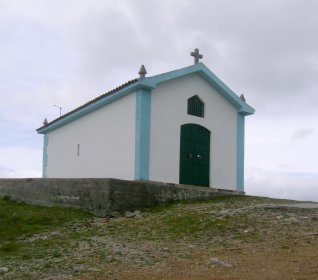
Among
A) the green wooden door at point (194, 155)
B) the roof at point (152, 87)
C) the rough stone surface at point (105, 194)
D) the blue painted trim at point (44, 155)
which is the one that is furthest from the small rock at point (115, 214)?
the blue painted trim at point (44, 155)

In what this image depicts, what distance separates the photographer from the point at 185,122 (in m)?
17.3

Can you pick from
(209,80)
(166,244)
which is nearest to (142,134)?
(209,80)

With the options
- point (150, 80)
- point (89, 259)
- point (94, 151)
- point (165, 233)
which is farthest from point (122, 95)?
point (89, 259)

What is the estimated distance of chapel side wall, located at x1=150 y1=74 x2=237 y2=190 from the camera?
53.8ft

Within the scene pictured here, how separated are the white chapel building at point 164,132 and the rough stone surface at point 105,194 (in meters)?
1.48

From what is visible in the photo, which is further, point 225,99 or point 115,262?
point 225,99

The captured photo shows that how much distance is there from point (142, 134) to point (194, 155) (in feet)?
8.35

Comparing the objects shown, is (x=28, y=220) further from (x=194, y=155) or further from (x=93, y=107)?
(x=194, y=155)

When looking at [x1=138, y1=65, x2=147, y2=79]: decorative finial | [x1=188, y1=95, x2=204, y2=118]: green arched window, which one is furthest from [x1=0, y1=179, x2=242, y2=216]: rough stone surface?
[x1=138, y1=65, x2=147, y2=79]: decorative finial

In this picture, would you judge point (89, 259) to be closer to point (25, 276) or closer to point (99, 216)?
point (25, 276)

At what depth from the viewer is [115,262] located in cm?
810

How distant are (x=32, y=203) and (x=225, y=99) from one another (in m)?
8.08

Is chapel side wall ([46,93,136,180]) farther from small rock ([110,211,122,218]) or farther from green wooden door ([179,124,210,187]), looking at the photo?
small rock ([110,211,122,218])

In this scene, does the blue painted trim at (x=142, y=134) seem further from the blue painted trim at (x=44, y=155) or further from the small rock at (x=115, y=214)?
the blue painted trim at (x=44, y=155)
